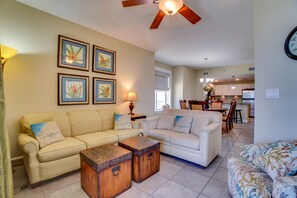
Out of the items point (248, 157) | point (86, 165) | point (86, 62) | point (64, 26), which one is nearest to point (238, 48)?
point (248, 157)

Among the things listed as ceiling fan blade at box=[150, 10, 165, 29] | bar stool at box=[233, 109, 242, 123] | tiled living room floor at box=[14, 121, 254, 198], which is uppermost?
ceiling fan blade at box=[150, 10, 165, 29]

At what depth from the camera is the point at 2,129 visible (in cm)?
84

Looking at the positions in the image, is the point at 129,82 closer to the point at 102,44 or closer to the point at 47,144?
the point at 102,44

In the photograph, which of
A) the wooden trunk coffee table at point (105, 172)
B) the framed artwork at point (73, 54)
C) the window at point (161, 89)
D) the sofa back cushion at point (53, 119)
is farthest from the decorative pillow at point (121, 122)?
the window at point (161, 89)

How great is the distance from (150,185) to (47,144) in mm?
1592

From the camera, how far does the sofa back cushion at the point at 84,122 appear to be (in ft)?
8.73

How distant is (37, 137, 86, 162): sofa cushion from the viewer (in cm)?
186

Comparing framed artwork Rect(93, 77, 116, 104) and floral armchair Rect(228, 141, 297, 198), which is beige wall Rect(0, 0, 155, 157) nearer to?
framed artwork Rect(93, 77, 116, 104)

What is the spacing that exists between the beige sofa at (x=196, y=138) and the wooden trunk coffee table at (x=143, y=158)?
544 millimetres

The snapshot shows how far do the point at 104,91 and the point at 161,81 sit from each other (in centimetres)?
326

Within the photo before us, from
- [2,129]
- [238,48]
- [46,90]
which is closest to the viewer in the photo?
[2,129]

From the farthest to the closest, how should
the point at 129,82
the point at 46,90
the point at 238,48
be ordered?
the point at 238,48 < the point at 129,82 < the point at 46,90

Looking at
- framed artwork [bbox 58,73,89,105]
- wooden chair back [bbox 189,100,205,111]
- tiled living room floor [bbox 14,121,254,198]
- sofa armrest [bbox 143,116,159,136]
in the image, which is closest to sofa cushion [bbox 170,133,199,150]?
tiled living room floor [bbox 14,121,254,198]

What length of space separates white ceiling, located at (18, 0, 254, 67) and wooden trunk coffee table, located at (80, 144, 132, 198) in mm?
2341
